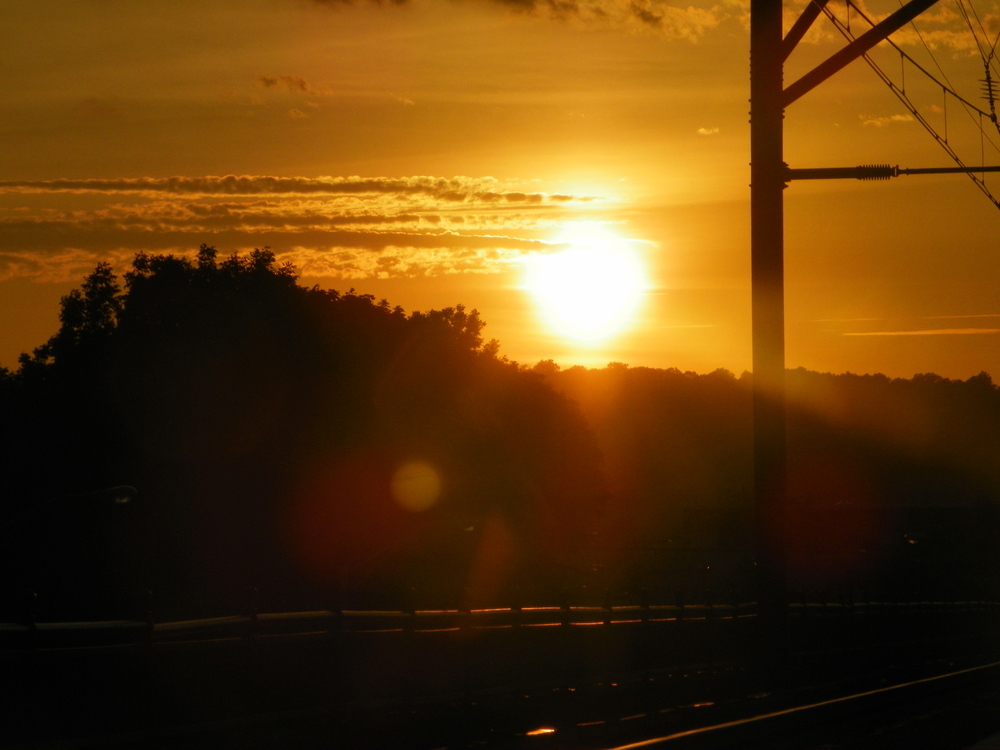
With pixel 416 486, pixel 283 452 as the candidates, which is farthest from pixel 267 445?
pixel 416 486

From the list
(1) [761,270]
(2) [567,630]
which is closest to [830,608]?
(2) [567,630]

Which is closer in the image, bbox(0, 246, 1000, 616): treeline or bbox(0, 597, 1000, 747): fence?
bbox(0, 597, 1000, 747): fence

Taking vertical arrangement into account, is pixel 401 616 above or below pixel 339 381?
below

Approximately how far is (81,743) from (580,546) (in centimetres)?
4674

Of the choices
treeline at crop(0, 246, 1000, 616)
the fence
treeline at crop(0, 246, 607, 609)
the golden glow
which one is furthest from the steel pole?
the golden glow

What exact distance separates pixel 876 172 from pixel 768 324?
8.34ft

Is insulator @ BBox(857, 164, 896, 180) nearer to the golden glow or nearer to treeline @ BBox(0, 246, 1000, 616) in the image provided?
treeline @ BBox(0, 246, 1000, 616)

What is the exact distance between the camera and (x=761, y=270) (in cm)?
1459

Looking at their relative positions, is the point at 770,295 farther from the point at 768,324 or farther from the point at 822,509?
the point at 822,509

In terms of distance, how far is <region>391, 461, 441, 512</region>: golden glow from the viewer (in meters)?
48.8

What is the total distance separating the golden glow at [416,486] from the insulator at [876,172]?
35038 mm

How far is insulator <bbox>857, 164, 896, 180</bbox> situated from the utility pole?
0.18 ft

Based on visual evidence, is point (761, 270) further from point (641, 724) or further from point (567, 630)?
point (567, 630)

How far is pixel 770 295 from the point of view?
47.8ft
